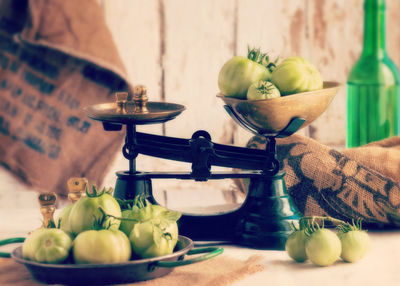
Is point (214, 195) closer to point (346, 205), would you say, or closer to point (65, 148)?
point (65, 148)

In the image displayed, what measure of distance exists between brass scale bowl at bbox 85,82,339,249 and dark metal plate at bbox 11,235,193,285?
240 mm

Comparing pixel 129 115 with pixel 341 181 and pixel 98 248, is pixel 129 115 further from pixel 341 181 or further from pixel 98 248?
pixel 341 181

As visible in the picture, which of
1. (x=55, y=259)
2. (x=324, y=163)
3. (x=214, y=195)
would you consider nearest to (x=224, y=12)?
(x=214, y=195)

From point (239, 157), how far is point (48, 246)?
1.29 feet

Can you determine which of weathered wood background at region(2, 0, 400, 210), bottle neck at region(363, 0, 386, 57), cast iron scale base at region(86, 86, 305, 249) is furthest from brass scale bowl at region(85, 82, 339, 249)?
weathered wood background at region(2, 0, 400, 210)

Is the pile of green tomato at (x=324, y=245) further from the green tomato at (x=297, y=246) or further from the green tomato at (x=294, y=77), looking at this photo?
the green tomato at (x=294, y=77)

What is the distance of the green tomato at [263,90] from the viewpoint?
3.54 ft

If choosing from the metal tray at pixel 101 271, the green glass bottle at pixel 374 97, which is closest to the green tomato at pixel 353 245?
the metal tray at pixel 101 271

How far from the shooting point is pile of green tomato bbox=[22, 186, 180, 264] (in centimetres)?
89

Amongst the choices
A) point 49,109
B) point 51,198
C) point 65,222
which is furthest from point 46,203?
point 49,109

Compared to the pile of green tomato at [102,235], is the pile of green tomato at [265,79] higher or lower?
higher

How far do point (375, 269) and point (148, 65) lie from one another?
3.42ft

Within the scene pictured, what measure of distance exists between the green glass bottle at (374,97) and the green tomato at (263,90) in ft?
2.12

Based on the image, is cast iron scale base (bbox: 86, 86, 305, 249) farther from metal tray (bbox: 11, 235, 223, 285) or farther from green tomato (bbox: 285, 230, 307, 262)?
metal tray (bbox: 11, 235, 223, 285)
